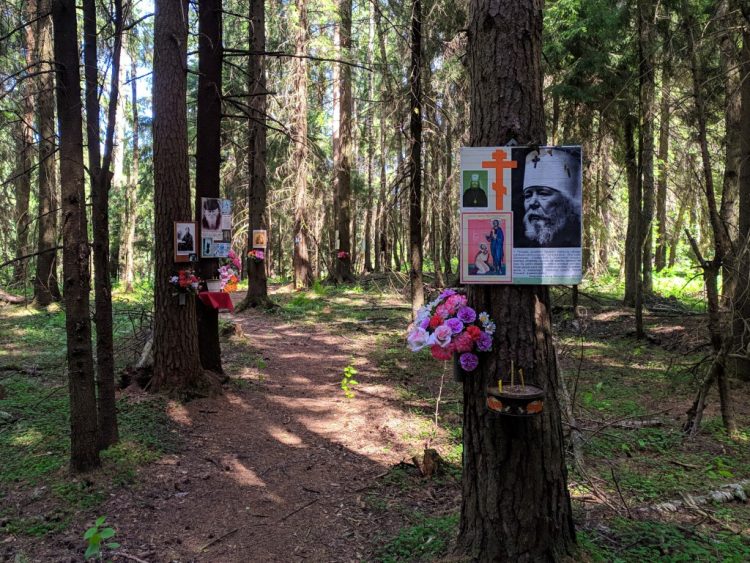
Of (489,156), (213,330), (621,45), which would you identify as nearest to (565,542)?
(489,156)

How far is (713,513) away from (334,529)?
270 cm

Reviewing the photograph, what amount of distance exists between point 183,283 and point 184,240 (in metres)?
0.51

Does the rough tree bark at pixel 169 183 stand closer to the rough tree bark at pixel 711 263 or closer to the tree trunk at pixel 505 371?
the tree trunk at pixel 505 371

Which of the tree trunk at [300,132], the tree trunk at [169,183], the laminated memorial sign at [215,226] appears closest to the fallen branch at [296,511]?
the tree trunk at [169,183]

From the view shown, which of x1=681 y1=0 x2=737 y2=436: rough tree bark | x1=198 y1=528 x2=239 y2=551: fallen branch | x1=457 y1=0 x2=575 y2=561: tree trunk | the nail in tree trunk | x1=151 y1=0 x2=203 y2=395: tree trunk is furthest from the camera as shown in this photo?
the nail in tree trunk

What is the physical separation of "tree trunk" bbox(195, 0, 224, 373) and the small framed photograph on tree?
2.27 feet

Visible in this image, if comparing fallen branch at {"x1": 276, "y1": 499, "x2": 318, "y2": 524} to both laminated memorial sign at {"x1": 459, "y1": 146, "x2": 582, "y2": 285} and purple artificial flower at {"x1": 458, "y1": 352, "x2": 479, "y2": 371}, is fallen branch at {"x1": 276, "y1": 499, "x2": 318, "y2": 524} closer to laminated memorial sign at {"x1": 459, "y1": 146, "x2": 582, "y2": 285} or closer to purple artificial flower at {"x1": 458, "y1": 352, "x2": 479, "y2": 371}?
purple artificial flower at {"x1": 458, "y1": 352, "x2": 479, "y2": 371}

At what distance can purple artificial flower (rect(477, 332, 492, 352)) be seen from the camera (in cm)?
278

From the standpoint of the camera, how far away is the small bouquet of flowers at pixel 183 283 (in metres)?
6.10

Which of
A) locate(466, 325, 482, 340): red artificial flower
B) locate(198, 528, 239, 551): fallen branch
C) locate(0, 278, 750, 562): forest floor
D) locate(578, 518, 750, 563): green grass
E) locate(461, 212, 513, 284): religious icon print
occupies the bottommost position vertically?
locate(198, 528, 239, 551): fallen branch

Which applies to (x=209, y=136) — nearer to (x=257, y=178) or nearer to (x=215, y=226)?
(x=215, y=226)

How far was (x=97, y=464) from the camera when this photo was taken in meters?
4.38

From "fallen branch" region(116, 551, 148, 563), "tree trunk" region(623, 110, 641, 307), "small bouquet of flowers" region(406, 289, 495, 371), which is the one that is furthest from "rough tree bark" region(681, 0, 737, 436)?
"tree trunk" region(623, 110, 641, 307)

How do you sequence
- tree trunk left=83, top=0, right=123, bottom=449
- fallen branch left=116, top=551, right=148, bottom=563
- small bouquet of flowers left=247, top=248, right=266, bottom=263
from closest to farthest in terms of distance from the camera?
fallen branch left=116, top=551, right=148, bottom=563 < tree trunk left=83, top=0, right=123, bottom=449 < small bouquet of flowers left=247, top=248, right=266, bottom=263
